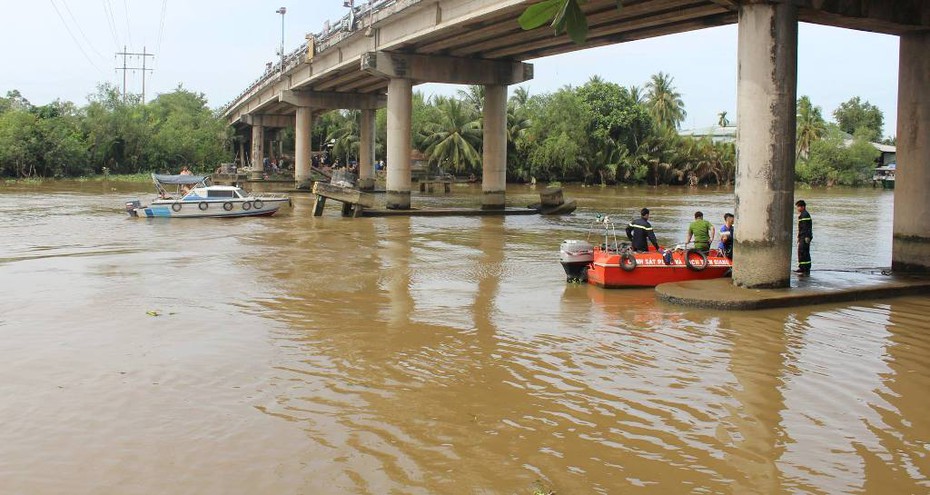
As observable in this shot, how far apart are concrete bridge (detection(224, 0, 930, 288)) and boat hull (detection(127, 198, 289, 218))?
680 cm

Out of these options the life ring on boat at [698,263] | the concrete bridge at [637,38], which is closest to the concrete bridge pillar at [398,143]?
the concrete bridge at [637,38]

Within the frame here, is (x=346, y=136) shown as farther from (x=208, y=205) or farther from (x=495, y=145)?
(x=208, y=205)

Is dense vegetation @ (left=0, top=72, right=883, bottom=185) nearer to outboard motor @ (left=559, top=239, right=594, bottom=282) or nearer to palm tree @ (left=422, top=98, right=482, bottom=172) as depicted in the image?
palm tree @ (left=422, top=98, right=482, bottom=172)

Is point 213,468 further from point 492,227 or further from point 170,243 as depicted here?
point 492,227

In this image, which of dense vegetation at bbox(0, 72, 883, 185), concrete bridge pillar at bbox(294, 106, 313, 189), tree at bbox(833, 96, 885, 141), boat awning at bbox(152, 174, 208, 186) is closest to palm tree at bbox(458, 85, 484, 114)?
dense vegetation at bbox(0, 72, 883, 185)

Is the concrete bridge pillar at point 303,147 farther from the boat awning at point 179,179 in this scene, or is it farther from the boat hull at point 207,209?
the boat hull at point 207,209

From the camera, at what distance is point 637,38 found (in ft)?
107

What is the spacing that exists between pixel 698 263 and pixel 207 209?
20.8m

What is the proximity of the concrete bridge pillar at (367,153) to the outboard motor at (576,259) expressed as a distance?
132ft

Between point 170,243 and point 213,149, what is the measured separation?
70881 millimetres

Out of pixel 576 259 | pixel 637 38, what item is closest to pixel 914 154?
pixel 576 259

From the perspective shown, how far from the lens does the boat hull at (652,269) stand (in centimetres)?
1516

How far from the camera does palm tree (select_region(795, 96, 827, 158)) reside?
9075cm

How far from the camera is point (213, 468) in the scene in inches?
247
